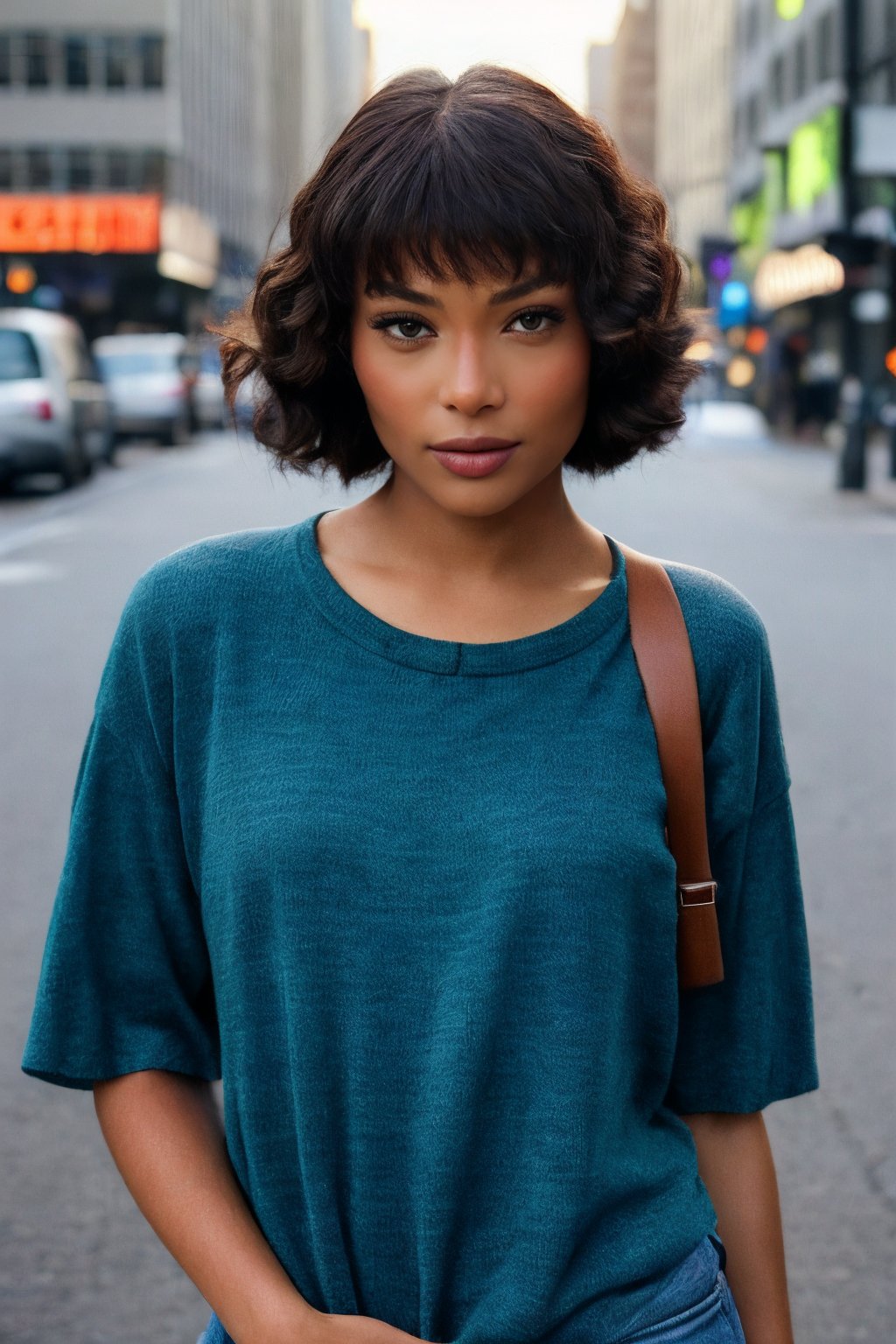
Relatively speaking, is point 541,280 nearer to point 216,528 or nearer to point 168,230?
point 216,528

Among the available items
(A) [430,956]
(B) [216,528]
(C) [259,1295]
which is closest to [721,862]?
(A) [430,956]

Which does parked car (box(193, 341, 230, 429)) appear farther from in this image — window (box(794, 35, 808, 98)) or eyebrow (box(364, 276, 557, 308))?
eyebrow (box(364, 276, 557, 308))

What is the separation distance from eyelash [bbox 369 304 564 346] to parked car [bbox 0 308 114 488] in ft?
60.2

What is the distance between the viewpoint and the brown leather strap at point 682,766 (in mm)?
1594

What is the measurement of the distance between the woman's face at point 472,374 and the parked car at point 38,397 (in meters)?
18.3

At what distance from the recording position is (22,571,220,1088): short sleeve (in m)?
1.60

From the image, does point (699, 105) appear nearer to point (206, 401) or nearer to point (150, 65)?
point (150, 65)

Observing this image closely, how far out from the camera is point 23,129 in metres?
57.3

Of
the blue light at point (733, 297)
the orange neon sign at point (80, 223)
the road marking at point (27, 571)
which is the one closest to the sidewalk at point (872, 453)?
the road marking at point (27, 571)

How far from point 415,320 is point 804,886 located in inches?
177

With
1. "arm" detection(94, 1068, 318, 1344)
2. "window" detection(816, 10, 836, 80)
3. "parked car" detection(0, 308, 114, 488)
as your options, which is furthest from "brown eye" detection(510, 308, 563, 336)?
"window" detection(816, 10, 836, 80)

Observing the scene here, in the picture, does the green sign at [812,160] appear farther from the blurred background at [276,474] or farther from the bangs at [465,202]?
the bangs at [465,202]

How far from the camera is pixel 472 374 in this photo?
154 cm

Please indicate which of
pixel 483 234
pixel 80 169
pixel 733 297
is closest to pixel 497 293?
pixel 483 234
